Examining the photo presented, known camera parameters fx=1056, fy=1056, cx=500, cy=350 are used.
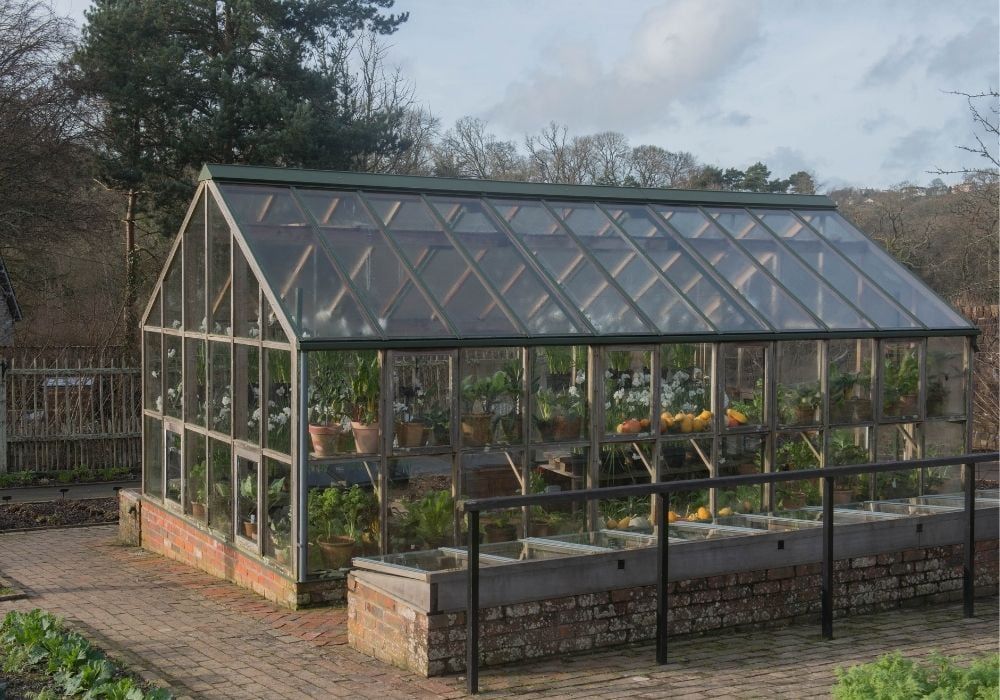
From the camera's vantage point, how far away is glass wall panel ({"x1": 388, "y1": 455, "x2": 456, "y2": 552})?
868cm

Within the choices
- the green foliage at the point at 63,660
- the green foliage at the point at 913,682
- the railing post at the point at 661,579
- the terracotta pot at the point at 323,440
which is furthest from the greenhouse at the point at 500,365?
the green foliage at the point at 913,682

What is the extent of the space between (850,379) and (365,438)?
505 centimetres

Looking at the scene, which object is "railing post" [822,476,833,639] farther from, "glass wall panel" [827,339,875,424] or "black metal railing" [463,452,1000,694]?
"glass wall panel" [827,339,875,424]

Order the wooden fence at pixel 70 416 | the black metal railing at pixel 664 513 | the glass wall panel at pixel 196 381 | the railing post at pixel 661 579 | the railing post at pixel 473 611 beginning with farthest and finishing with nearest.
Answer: the wooden fence at pixel 70 416 → the glass wall panel at pixel 196 381 → the railing post at pixel 661 579 → the black metal railing at pixel 664 513 → the railing post at pixel 473 611

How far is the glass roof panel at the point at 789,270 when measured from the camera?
1081 centimetres

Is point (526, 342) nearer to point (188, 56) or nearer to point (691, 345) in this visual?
point (691, 345)

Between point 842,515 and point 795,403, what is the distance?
2.04 metres

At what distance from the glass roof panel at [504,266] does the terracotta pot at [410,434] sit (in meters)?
1.34

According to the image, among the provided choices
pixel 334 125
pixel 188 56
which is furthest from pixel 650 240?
pixel 188 56

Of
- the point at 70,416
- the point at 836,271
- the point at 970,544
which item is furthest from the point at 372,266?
the point at 70,416

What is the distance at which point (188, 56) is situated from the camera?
2075cm

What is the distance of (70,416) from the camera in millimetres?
16984

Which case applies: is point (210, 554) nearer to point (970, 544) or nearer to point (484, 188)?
point (484, 188)

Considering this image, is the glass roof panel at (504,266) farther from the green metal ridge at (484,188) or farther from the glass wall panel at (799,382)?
the glass wall panel at (799,382)
